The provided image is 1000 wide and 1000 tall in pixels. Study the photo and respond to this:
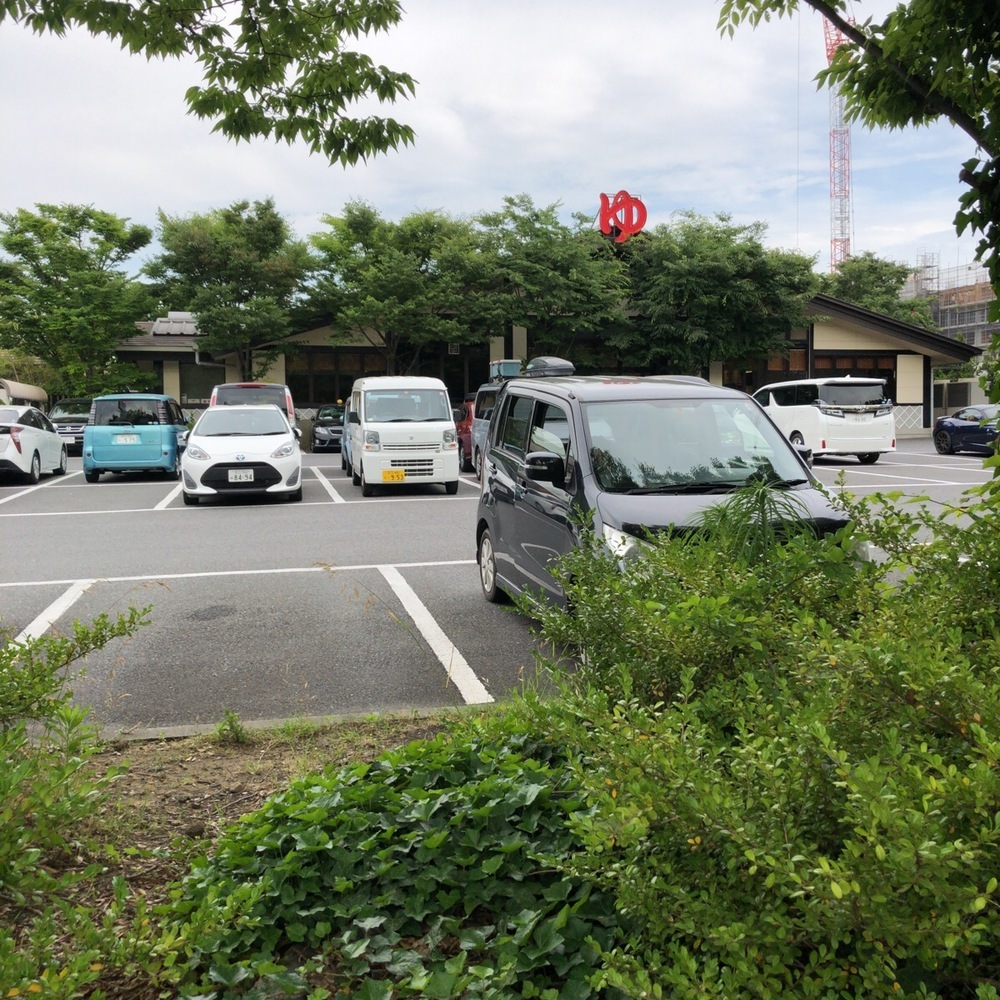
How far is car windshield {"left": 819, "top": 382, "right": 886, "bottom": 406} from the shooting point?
2309 centimetres

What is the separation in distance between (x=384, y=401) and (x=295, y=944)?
1564 cm

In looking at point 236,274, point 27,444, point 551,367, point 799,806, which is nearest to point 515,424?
point 799,806

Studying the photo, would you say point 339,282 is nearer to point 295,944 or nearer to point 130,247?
point 130,247

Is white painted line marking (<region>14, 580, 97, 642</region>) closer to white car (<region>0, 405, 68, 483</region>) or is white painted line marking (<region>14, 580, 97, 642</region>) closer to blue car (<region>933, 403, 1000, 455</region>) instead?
white car (<region>0, 405, 68, 483</region>)

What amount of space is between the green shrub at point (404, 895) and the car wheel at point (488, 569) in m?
4.67

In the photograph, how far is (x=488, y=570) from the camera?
7.92 meters

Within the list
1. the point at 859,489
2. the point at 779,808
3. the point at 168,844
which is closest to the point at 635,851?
the point at 779,808

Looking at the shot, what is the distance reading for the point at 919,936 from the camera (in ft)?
5.61

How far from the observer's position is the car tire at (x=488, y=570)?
25.4 ft

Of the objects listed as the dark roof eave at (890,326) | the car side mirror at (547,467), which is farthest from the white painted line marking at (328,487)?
the dark roof eave at (890,326)

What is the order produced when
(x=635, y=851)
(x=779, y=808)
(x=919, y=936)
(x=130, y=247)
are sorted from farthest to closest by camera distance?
1. (x=130, y=247)
2. (x=635, y=851)
3. (x=779, y=808)
4. (x=919, y=936)

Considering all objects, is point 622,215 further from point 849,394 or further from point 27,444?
point 27,444

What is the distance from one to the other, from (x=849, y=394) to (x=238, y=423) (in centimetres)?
1390

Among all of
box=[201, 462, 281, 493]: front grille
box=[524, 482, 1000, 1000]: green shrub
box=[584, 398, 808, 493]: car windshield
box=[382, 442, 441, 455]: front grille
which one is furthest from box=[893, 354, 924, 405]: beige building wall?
box=[524, 482, 1000, 1000]: green shrub
